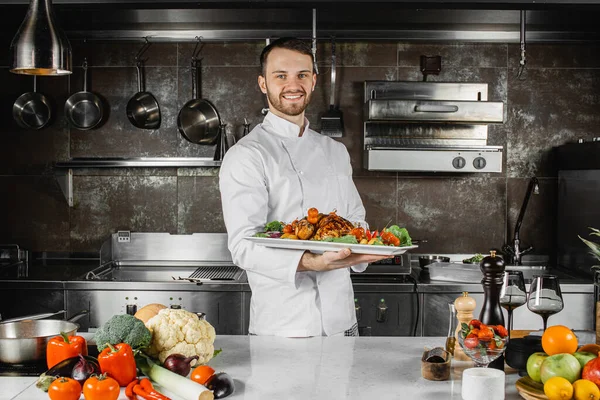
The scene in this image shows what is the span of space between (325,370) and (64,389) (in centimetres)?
71

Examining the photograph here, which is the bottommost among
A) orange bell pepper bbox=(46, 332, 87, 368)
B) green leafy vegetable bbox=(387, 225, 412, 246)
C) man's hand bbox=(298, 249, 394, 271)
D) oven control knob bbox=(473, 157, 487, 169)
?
orange bell pepper bbox=(46, 332, 87, 368)

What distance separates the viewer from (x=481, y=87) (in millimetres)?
4336

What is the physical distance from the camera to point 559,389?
5.31 ft

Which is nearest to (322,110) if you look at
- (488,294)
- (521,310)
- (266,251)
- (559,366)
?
(521,310)

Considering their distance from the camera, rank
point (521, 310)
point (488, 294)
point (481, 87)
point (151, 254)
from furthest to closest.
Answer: point (151, 254) < point (481, 87) < point (521, 310) < point (488, 294)

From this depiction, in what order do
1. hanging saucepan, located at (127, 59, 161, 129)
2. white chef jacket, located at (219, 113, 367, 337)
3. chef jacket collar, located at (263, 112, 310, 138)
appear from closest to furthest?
white chef jacket, located at (219, 113, 367, 337) → chef jacket collar, located at (263, 112, 310, 138) → hanging saucepan, located at (127, 59, 161, 129)

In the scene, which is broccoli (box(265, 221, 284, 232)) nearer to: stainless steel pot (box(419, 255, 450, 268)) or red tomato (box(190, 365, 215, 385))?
red tomato (box(190, 365, 215, 385))

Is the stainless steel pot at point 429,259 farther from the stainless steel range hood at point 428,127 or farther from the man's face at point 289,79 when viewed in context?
the man's face at point 289,79

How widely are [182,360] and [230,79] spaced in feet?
10.3

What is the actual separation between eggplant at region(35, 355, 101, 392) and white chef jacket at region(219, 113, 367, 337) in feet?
2.54

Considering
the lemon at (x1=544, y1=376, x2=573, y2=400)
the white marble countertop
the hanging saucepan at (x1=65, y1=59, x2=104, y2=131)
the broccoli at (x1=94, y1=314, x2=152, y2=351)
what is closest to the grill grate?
the hanging saucepan at (x1=65, y1=59, x2=104, y2=131)

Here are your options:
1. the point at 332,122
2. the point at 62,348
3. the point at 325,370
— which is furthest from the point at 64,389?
the point at 332,122

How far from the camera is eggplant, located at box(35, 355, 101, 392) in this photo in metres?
1.73

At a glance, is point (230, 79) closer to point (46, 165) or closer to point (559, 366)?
point (46, 165)
